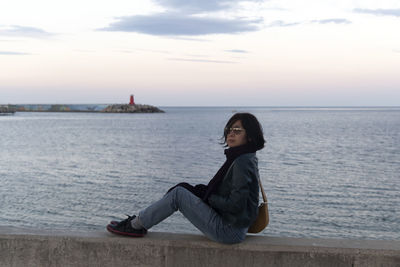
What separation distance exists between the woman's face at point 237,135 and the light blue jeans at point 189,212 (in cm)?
56

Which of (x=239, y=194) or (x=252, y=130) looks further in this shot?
(x=252, y=130)

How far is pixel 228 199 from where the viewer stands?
3748mm

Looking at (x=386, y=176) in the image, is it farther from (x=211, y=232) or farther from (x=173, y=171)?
(x=211, y=232)

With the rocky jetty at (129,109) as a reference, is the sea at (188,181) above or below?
below

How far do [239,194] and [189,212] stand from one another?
52cm

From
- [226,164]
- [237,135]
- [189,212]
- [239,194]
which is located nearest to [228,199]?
[239,194]

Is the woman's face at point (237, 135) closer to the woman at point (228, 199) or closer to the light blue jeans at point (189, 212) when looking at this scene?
the woman at point (228, 199)

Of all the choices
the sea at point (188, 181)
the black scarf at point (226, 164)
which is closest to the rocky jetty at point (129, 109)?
the sea at point (188, 181)

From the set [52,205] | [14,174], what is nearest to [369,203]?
[52,205]

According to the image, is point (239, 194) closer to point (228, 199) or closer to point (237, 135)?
point (228, 199)

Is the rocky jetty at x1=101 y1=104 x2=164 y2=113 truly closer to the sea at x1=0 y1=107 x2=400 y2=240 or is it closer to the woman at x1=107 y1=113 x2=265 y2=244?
the sea at x1=0 y1=107 x2=400 y2=240

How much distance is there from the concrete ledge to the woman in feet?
0.37

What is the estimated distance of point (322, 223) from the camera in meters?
15.3

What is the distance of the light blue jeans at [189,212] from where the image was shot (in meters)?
3.79
